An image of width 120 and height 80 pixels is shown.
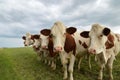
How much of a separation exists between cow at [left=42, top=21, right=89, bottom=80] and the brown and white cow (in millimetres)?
799

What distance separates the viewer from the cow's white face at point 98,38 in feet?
45.1

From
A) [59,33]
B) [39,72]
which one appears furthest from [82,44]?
[39,72]

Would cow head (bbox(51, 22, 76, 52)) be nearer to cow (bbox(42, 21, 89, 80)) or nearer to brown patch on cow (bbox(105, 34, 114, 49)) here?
cow (bbox(42, 21, 89, 80))

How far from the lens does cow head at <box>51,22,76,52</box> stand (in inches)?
Answer: 552

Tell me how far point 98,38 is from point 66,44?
1.89 metres

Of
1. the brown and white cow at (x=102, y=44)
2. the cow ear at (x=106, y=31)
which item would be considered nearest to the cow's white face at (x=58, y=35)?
the brown and white cow at (x=102, y=44)

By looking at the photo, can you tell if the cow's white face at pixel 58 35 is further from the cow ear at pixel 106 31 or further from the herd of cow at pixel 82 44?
the cow ear at pixel 106 31

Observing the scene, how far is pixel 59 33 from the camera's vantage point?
1452 cm

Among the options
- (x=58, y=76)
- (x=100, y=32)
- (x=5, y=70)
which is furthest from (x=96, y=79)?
(x=5, y=70)

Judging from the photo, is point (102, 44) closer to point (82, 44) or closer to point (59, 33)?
point (59, 33)

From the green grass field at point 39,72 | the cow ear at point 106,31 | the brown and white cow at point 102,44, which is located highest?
the cow ear at point 106,31

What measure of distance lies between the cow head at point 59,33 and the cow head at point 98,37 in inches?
51.4

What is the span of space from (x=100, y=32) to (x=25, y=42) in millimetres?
13125

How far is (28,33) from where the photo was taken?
1038 inches
